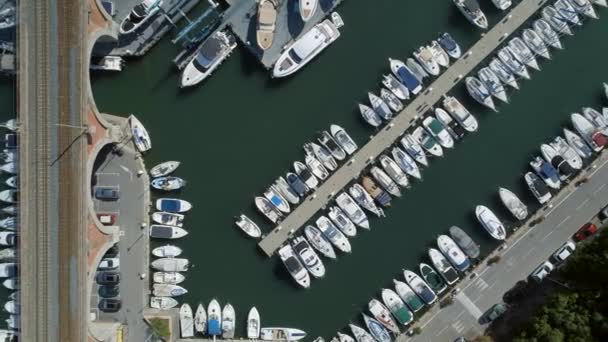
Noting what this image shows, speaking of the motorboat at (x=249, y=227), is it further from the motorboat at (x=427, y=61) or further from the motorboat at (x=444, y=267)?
the motorboat at (x=427, y=61)

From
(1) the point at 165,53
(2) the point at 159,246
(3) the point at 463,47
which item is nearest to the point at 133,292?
(2) the point at 159,246

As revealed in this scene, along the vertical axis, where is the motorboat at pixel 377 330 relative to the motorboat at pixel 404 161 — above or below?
below

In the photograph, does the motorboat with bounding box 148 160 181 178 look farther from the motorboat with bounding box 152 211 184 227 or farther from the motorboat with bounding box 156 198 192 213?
the motorboat with bounding box 152 211 184 227

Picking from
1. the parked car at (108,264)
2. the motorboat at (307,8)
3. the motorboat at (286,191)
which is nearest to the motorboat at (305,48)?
the motorboat at (307,8)

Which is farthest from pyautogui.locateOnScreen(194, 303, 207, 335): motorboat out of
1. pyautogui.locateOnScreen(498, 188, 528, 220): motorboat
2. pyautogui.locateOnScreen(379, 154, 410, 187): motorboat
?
pyautogui.locateOnScreen(498, 188, 528, 220): motorboat

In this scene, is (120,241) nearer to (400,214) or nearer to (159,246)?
(159,246)
